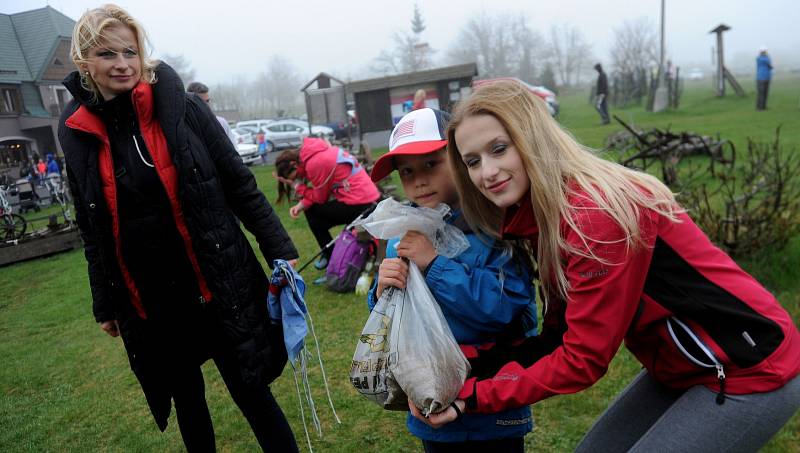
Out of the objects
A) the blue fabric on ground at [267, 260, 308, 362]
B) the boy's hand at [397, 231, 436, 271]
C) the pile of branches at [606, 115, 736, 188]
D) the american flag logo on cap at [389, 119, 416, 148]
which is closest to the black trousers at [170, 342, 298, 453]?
the blue fabric on ground at [267, 260, 308, 362]

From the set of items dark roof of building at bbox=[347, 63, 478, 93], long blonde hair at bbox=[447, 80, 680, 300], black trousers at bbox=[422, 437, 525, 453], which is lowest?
black trousers at bbox=[422, 437, 525, 453]

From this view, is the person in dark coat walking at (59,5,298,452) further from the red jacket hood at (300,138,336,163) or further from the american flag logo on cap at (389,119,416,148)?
the red jacket hood at (300,138,336,163)

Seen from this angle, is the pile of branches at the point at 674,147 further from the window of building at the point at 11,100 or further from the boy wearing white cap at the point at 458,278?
the window of building at the point at 11,100

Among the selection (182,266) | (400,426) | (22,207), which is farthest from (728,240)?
(22,207)

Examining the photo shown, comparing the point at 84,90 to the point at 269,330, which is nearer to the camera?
the point at 84,90

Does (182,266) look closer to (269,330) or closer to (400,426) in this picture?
(269,330)

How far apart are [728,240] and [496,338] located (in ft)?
12.9

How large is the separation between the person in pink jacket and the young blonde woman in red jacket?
14.5 ft

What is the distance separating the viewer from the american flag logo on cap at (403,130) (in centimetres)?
193

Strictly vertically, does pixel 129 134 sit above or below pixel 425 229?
above

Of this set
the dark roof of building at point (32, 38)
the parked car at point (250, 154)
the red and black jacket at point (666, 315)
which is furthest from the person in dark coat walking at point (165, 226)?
Result: the dark roof of building at point (32, 38)

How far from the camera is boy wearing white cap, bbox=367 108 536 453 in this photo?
1.73 meters

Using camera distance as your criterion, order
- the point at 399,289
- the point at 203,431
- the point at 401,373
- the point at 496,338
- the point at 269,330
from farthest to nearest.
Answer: the point at 203,431
the point at 269,330
the point at 496,338
the point at 399,289
the point at 401,373

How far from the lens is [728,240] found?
16.0 feet
